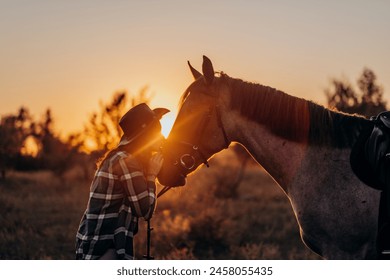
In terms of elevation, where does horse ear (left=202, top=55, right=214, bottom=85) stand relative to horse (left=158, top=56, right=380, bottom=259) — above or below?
above

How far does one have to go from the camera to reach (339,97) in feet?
53.3

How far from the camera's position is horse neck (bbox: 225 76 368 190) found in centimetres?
359

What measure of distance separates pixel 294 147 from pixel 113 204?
1.46 meters

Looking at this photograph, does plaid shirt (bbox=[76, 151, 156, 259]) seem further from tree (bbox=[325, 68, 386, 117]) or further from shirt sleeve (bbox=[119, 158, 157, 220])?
tree (bbox=[325, 68, 386, 117])

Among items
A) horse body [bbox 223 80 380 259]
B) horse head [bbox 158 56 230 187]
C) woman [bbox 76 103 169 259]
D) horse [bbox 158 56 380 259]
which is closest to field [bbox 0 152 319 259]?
horse head [bbox 158 56 230 187]

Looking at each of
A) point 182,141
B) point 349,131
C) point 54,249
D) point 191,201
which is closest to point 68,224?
point 54,249

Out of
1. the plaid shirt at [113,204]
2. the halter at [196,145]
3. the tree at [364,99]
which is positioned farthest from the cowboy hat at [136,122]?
the tree at [364,99]

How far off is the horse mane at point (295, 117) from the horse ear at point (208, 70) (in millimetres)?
224

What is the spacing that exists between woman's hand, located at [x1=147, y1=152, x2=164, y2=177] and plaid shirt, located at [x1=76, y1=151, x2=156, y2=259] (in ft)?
0.42

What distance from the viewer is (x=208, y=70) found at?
12.2 feet

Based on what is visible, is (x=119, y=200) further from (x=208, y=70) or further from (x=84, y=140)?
(x=84, y=140)

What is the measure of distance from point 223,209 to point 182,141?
11.0 m

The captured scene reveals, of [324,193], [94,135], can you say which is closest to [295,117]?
[324,193]

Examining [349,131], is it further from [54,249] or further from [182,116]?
[54,249]
